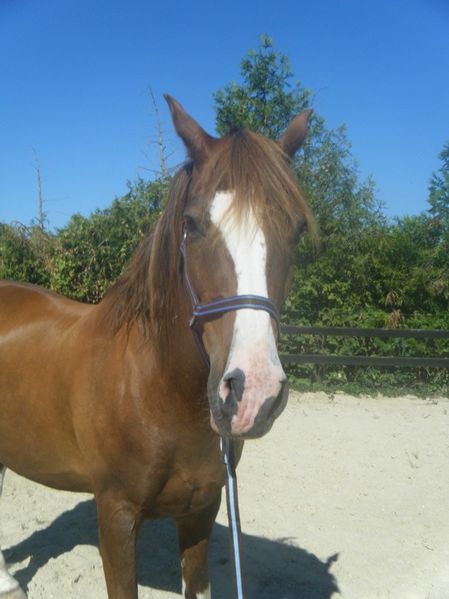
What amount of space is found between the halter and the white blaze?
24mm

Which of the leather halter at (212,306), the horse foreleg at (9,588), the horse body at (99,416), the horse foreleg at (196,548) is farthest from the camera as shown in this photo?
the horse foreleg at (9,588)

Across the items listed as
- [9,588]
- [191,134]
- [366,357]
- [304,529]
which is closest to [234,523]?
[191,134]

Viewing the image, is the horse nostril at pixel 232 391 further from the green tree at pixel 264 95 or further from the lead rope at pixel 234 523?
the green tree at pixel 264 95

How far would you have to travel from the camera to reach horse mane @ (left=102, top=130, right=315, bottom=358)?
1630mm

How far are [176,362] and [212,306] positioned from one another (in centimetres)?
47

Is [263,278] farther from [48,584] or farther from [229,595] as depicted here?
[48,584]

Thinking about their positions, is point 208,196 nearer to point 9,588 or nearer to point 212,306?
point 212,306

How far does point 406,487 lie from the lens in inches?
188

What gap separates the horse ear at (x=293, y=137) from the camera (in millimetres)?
2053

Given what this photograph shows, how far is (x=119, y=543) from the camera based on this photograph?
2035 millimetres

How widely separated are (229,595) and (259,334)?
2.45m

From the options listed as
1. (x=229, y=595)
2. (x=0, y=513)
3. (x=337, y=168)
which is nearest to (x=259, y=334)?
(x=229, y=595)

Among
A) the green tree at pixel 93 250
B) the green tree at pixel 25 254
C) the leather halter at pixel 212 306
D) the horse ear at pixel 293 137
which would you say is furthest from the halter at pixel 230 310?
the green tree at pixel 25 254

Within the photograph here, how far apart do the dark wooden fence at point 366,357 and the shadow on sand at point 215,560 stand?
481 centimetres
